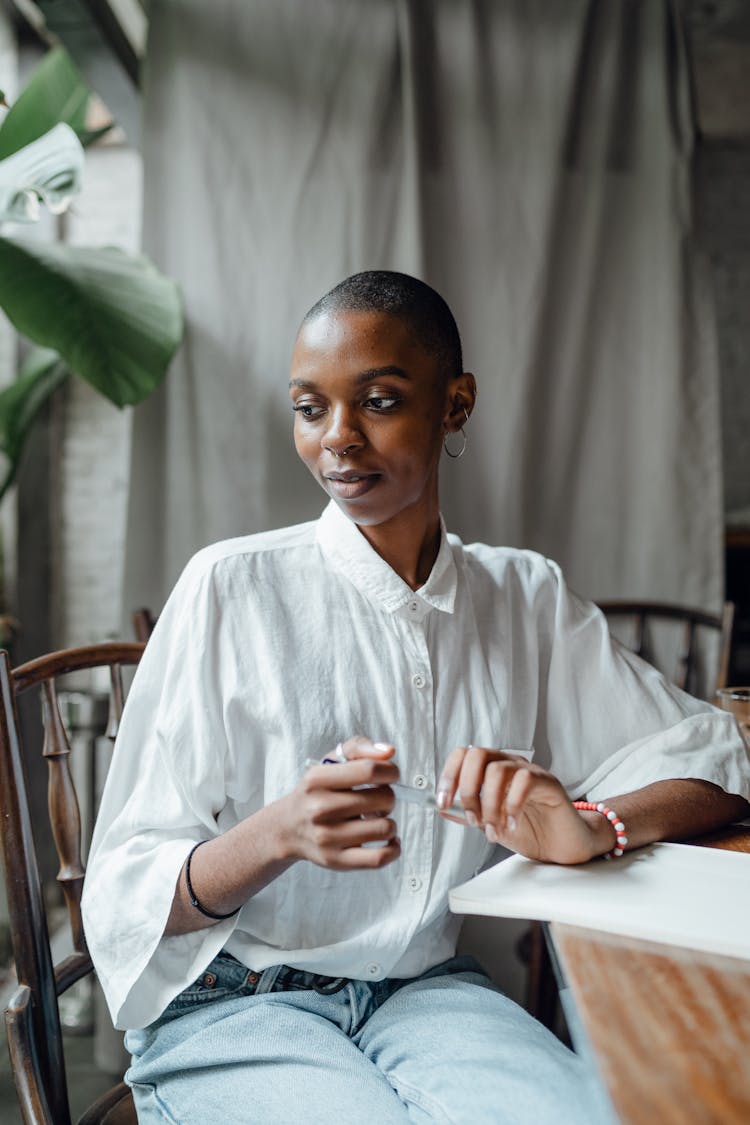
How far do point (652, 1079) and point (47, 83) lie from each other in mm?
2293

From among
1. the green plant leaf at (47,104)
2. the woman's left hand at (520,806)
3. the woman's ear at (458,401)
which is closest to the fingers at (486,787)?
the woman's left hand at (520,806)

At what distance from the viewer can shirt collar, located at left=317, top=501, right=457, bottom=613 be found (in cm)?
118

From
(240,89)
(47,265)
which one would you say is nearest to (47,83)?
(240,89)

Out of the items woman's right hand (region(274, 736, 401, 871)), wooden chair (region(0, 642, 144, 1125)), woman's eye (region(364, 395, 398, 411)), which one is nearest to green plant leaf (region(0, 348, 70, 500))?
wooden chair (region(0, 642, 144, 1125))

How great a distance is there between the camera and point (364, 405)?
1.10 m

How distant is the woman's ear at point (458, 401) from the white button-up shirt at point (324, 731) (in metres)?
0.17

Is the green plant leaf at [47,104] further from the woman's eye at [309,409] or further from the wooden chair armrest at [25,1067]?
the wooden chair armrest at [25,1067]

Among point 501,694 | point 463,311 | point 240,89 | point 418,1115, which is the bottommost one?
point 418,1115

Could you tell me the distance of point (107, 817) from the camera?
1.07m

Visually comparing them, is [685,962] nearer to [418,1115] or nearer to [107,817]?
[418,1115]

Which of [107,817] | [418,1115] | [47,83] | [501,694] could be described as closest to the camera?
[418,1115]

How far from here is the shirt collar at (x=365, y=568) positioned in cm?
118

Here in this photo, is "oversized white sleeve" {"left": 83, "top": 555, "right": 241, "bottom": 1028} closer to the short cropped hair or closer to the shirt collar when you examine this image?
the shirt collar

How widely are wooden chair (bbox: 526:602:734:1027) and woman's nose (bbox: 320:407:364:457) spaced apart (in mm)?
1035
